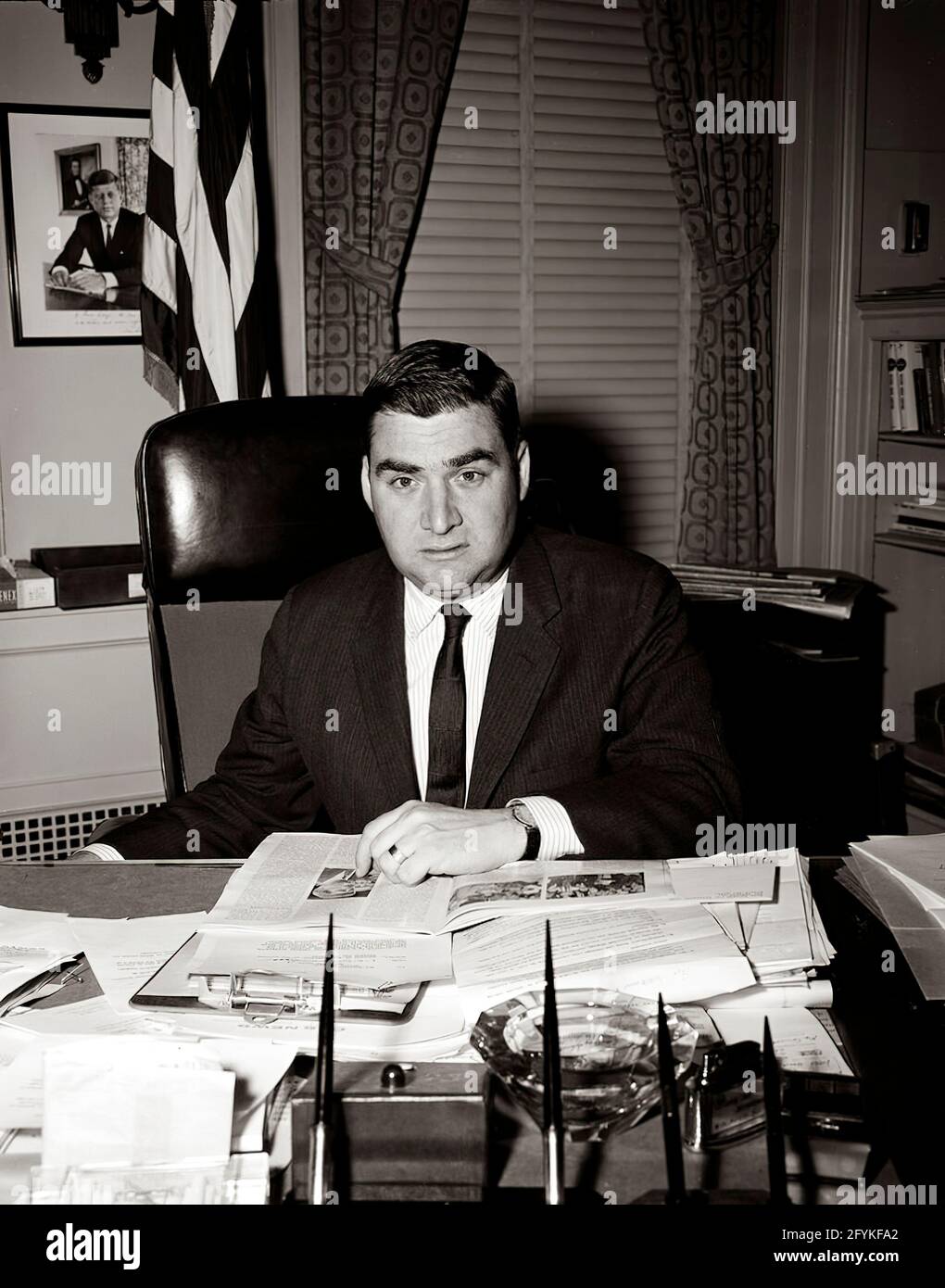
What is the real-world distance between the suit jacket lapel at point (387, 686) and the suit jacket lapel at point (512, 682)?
0.09 meters

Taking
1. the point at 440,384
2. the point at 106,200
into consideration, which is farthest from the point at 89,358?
the point at 440,384

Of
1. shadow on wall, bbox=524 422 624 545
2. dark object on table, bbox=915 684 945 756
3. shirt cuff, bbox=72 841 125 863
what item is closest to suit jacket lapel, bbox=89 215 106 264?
shadow on wall, bbox=524 422 624 545

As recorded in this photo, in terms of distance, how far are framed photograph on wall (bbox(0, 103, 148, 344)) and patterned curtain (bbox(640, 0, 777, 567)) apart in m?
1.48

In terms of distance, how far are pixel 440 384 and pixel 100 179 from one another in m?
1.82

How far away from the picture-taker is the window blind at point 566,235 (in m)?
3.30

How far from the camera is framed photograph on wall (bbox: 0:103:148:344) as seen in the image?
290 centimetres

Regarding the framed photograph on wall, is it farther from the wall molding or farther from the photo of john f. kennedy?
Result: the wall molding

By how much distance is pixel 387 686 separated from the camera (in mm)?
1654

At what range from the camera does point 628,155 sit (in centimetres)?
347

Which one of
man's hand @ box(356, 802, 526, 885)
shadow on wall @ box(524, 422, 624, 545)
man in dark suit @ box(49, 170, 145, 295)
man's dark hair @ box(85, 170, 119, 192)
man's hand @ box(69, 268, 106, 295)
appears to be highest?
man's dark hair @ box(85, 170, 119, 192)

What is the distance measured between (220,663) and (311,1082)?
1123 mm

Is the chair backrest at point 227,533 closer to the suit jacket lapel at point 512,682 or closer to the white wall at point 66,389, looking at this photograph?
the suit jacket lapel at point 512,682
